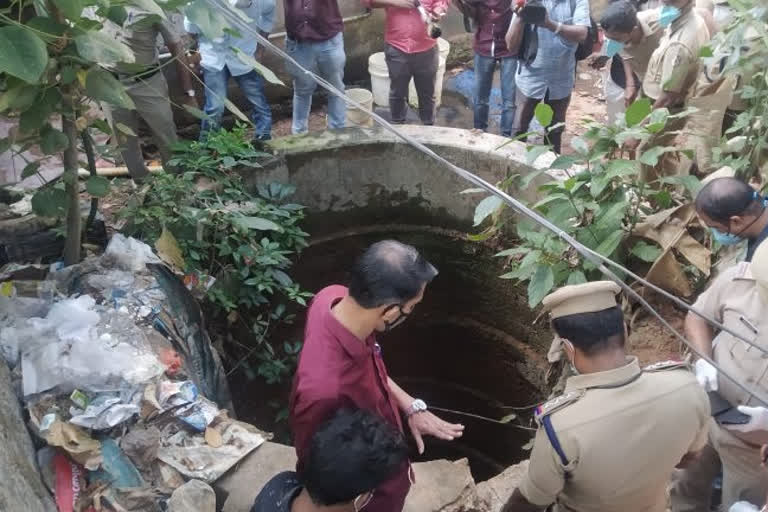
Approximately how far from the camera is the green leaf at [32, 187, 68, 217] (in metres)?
2.62

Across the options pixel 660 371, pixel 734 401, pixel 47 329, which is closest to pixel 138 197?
pixel 47 329

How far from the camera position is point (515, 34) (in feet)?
15.8

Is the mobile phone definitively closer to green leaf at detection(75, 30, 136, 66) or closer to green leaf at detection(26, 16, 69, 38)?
green leaf at detection(75, 30, 136, 66)

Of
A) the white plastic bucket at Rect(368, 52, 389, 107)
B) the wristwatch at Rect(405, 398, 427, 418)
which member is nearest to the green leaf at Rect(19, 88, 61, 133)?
the wristwatch at Rect(405, 398, 427, 418)

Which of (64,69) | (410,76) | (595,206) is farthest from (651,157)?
(410,76)

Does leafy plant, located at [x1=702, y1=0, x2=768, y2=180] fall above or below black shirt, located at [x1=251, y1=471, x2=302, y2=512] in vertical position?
above

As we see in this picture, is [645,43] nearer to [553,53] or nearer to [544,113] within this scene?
[553,53]

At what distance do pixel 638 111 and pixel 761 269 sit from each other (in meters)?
1.03

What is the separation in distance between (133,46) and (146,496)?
2.98 meters

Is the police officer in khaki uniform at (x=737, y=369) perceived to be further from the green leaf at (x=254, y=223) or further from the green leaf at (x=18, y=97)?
the green leaf at (x=18, y=97)

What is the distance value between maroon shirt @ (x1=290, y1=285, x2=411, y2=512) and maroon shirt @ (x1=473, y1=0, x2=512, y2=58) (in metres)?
3.55

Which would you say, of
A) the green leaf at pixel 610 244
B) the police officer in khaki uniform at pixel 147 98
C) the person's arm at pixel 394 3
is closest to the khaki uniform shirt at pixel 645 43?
the person's arm at pixel 394 3

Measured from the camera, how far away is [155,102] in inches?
163

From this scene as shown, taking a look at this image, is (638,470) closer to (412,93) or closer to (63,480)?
(63,480)
